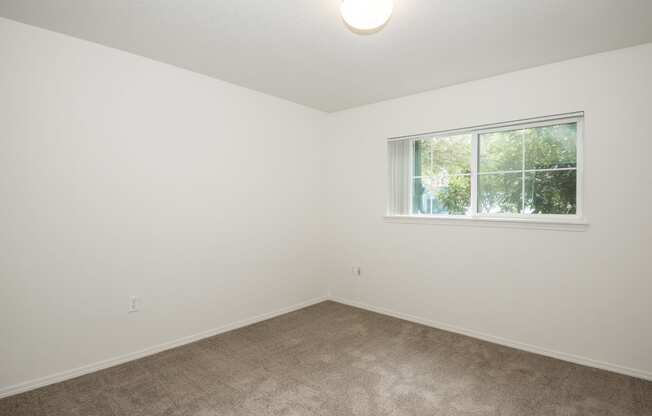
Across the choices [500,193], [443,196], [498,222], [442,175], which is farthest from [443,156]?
[498,222]

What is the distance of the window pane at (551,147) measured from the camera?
2.85 meters

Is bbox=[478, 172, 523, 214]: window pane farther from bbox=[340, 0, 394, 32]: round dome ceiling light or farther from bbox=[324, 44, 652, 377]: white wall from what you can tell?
bbox=[340, 0, 394, 32]: round dome ceiling light

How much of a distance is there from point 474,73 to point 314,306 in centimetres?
305

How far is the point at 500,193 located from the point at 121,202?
329cm

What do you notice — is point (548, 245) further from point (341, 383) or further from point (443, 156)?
point (341, 383)

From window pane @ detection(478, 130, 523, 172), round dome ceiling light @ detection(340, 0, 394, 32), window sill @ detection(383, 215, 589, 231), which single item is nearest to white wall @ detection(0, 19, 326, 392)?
window sill @ detection(383, 215, 589, 231)

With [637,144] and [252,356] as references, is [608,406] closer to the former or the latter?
[637,144]

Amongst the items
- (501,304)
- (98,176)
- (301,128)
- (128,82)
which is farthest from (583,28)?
(98,176)

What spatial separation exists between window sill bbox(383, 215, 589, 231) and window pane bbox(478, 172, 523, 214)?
0.15 meters

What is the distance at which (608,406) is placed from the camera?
2145mm

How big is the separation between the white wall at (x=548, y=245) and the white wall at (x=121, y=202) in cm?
133

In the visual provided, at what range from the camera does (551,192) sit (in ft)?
9.65

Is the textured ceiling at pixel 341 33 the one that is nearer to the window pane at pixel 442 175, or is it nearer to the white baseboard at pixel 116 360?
the window pane at pixel 442 175

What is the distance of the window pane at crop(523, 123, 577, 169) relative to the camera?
9.36 feet
